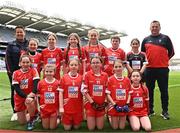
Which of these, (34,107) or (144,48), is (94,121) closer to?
(34,107)

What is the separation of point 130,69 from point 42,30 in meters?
44.0

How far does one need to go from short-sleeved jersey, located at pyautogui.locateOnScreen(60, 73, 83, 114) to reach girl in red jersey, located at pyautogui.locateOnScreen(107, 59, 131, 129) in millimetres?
499

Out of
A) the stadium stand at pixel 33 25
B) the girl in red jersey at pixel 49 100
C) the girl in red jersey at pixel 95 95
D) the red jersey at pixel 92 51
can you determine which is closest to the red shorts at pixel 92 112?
the girl in red jersey at pixel 95 95

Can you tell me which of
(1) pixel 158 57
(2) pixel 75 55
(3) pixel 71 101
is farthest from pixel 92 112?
(1) pixel 158 57

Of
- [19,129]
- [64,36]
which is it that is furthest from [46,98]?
[64,36]

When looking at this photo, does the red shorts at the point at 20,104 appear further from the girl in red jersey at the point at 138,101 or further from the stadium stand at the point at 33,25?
the stadium stand at the point at 33,25

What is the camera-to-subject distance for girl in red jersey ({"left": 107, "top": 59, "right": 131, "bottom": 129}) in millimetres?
5152

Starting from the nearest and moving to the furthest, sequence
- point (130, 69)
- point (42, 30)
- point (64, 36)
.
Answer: point (130, 69) → point (42, 30) → point (64, 36)

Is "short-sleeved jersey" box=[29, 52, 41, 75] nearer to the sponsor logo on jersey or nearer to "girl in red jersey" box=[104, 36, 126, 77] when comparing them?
the sponsor logo on jersey

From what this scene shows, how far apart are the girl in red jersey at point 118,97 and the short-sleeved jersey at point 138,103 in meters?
0.17

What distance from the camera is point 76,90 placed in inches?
204

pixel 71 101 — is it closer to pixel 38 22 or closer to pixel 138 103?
pixel 138 103

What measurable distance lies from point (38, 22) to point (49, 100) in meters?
39.8

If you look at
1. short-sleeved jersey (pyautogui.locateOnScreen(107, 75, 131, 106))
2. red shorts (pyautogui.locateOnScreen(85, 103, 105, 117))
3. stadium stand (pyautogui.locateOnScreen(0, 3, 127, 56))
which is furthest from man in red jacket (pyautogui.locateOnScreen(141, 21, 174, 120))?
stadium stand (pyautogui.locateOnScreen(0, 3, 127, 56))
